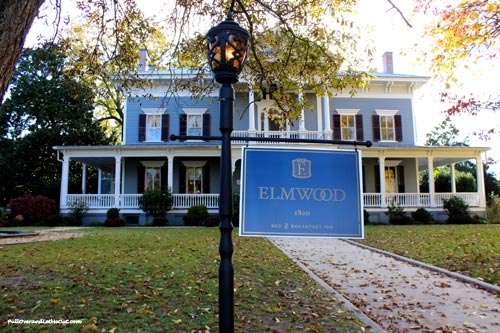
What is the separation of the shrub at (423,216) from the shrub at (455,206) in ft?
4.37

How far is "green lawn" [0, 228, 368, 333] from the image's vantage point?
13.6 ft

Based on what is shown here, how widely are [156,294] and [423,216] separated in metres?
18.5

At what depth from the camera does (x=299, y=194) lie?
3074mm

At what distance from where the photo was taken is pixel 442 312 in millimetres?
4941

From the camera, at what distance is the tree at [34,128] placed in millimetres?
26031

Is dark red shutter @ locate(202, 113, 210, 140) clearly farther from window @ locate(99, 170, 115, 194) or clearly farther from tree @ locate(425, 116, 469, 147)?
tree @ locate(425, 116, 469, 147)

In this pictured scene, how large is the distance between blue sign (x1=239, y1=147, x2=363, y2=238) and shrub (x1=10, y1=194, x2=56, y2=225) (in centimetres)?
2030

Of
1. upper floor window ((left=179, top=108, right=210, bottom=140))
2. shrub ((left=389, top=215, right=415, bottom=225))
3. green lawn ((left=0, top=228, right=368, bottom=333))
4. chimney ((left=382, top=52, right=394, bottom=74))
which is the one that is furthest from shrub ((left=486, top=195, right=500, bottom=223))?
green lawn ((left=0, top=228, right=368, bottom=333))

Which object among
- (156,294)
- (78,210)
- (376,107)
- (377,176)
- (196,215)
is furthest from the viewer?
(376,107)

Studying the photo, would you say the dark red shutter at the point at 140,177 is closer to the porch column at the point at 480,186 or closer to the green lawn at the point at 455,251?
the green lawn at the point at 455,251

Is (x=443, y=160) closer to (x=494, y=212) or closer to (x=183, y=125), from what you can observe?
(x=494, y=212)

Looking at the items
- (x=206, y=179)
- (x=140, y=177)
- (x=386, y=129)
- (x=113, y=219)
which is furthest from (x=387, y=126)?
(x=113, y=219)

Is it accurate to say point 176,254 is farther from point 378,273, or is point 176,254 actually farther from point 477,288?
point 477,288

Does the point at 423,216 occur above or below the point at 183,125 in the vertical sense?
below
